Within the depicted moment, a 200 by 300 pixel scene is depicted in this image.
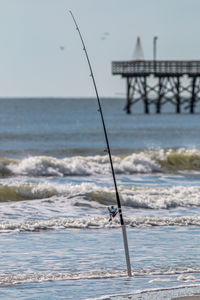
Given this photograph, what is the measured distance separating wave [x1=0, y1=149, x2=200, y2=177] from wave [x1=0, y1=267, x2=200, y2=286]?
1460cm

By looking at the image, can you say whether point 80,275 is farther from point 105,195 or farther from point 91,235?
point 105,195

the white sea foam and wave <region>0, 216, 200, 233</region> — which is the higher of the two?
wave <region>0, 216, 200, 233</region>

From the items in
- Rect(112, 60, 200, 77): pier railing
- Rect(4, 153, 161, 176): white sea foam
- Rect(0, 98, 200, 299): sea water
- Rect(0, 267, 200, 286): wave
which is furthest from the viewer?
Rect(112, 60, 200, 77): pier railing

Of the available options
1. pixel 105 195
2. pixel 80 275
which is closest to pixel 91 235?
pixel 80 275

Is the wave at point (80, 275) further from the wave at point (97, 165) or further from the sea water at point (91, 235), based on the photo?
the wave at point (97, 165)

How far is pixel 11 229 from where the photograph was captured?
40.8 ft

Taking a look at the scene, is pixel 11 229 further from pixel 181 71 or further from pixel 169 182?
pixel 181 71

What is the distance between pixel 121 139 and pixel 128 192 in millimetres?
32553

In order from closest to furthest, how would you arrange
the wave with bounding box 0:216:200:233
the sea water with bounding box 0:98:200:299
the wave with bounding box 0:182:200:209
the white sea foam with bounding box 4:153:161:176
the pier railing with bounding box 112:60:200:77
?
the sea water with bounding box 0:98:200:299 < the wave with bounding box 0:216:200:233 < the wave with bounding box 0:182:200:209 < the white sea foam with bounding box 4:153:161:176 < the pier railing with bounding box 112:60:200:77

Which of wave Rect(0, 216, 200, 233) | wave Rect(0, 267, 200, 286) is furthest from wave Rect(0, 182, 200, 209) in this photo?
wave Rect(0, 267, 200, 286)

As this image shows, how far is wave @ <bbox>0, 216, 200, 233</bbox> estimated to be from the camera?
1252 centimetres

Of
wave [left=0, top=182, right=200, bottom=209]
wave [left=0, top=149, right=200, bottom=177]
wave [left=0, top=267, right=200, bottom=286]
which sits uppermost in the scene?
wave [left=0, top=267, right=200, bottom=286]

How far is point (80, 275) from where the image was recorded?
9.28 metres

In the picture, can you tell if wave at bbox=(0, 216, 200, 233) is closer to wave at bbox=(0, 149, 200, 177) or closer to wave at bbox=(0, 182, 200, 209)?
wave at bbox=(0, 182, 200, 209)
